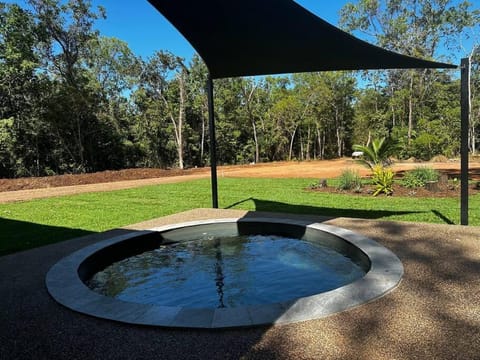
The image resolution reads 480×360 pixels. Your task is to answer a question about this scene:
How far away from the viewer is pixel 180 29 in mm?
5062

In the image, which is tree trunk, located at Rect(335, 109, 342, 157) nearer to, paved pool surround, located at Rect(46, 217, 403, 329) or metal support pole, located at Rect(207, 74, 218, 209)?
metal support pole, located at Rect(207, 74, 218, 209)

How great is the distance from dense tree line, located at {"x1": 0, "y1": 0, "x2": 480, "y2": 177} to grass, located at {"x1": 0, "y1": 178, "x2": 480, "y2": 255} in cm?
1110

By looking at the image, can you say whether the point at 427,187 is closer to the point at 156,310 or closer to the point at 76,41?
the point at 156,310

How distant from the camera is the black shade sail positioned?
4.23 metres

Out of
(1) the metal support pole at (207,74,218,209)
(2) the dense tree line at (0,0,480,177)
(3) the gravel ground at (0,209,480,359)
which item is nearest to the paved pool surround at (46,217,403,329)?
(3) the gravel ground at (0,209,480,359)

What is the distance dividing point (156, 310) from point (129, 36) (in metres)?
31.1

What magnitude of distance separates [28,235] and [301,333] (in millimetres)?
5366

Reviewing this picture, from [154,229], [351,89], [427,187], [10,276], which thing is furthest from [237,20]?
[351,89]

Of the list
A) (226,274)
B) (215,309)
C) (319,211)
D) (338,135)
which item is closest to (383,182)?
(319,211)

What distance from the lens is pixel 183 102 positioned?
27.2m

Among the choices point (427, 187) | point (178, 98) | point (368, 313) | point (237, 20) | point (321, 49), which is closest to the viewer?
point (368, 313)

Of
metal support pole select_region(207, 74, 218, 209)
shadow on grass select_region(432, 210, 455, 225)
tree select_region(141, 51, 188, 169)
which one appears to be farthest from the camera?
tree select_region(141, 51, 188, 169)

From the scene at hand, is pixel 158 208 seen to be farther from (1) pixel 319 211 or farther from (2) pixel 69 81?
(2) pixel 69 81

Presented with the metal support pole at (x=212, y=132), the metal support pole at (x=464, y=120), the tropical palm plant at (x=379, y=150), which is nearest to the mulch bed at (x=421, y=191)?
the tropical palm plant at (x=379, y=150)
